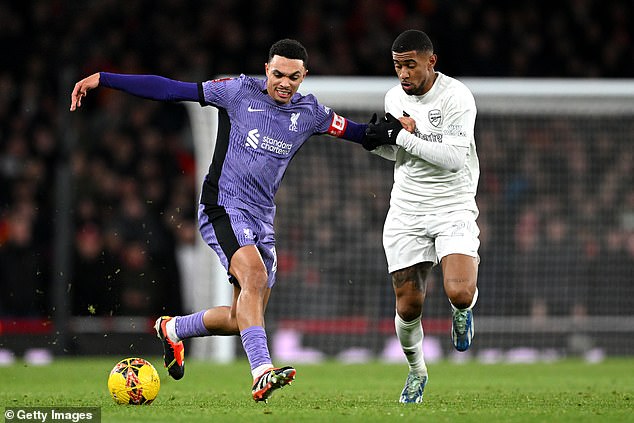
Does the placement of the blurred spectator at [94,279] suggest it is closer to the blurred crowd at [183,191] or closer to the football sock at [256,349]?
the blurred crowd at [183,191]

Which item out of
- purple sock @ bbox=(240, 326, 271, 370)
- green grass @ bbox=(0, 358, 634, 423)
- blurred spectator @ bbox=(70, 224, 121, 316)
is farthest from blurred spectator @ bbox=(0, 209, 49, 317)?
purple sock @ bbox=(240, 326, 271, 370)

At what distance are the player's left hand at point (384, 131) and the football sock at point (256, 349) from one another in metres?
1.61

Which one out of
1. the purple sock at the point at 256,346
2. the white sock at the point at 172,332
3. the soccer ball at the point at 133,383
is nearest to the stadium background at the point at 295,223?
the white sock at the point at 172,332

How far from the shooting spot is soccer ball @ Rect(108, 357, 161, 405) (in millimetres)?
7707

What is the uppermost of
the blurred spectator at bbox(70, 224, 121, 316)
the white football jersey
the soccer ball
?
the white football jersey

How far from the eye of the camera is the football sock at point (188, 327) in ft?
27.9

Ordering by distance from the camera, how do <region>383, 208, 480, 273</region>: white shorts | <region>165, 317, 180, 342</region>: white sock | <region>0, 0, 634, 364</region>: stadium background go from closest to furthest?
<region>383, 208, 480, 273</region>: white shorts
<region>165, 317, 180, 342</region>: white sock
<region>0, 0, 634, 364</region>: stadium background

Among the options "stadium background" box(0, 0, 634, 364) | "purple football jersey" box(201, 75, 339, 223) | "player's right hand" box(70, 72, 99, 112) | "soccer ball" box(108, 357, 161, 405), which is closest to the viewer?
"soccer ball" box(108, 357, 161, 405)

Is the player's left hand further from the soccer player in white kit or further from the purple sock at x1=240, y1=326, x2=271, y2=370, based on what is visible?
the purple sock at x1=240, y1=326, x2=271, y2=370

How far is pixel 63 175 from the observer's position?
46.4 feet

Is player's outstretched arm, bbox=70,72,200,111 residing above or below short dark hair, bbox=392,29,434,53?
below

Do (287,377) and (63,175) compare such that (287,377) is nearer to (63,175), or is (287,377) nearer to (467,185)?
(467,185)

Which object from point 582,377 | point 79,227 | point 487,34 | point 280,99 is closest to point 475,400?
point 280,99

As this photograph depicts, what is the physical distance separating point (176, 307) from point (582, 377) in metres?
5.08
